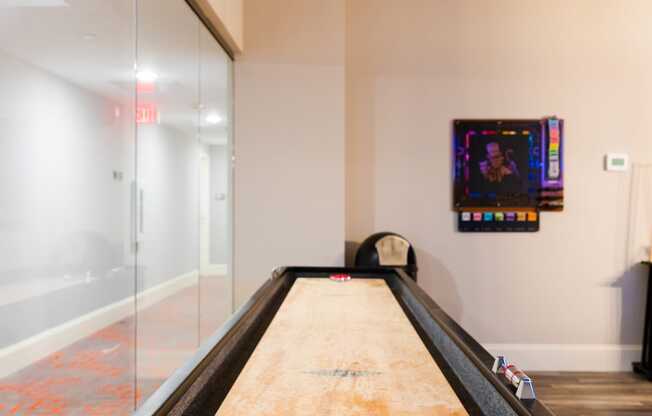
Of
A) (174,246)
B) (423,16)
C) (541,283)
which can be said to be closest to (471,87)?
(423,16)

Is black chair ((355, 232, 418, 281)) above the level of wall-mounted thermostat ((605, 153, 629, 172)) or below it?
below

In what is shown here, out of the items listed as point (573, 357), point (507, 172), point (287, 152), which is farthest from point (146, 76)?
point (573, 357)

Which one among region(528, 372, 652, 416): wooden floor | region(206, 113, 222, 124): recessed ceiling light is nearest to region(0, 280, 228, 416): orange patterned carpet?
region(206, 113, 222, 124): recessed ceiling light

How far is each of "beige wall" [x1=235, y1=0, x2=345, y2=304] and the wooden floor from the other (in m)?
1.79

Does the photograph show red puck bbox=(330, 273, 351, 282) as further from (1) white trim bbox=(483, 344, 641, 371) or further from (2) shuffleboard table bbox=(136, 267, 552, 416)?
(1) white trim bbox=(483, 344, 641, 371)

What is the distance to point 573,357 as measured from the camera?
3.73 meters

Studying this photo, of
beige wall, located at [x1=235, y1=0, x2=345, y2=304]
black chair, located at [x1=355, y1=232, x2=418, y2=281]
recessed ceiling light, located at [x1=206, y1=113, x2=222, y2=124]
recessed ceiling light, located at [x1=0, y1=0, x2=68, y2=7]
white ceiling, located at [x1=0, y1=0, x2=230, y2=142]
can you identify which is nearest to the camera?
recessed ceiling light, located at [x1=0, y1=0, x2=68, y2=7]

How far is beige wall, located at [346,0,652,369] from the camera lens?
3.77m

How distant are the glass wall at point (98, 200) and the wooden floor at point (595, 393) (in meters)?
2.51

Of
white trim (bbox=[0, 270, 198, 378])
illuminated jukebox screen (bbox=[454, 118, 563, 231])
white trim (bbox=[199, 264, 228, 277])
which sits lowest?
white trim (bbox=[199, 264, 228, 277])

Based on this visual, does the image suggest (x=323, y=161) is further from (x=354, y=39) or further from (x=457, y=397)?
(x=457, y=397)

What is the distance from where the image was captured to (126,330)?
6.30 ft

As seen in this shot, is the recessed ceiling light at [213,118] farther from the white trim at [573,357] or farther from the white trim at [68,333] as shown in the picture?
the white trim at [573,357]

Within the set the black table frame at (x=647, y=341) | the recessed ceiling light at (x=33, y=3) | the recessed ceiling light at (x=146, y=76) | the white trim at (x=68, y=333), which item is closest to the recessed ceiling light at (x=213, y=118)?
the recessed ceiling light at (x=146, y=76)
